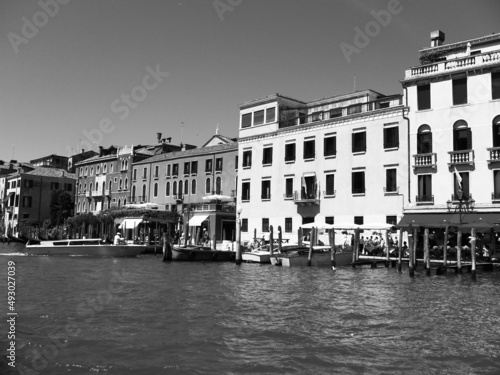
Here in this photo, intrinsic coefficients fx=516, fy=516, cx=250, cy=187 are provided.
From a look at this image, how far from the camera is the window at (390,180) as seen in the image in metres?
29.8

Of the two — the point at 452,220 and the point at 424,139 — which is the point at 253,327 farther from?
the point at 424,139

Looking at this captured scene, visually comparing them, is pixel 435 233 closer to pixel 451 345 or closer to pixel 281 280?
pixel 281 280

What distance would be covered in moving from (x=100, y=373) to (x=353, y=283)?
12834 millimetres

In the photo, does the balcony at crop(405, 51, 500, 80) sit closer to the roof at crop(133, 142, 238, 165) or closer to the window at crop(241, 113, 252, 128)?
the window at crop(241, 113, 252, 128)

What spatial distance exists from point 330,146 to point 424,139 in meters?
6.45

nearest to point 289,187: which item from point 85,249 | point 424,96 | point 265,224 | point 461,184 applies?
point 265,224

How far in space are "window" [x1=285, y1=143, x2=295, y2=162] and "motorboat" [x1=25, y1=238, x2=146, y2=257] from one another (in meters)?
11.6

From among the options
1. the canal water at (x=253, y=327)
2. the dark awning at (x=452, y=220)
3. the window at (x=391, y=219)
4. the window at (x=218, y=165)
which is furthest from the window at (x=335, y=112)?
the canal water at (x=253, y=327)

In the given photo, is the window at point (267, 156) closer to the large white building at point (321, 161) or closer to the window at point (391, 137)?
the large white building at point (321, 161)

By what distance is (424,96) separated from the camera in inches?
1141

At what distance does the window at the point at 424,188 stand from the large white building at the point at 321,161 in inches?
36.7

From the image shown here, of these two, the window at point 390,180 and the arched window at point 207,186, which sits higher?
the arched window at point 207,186

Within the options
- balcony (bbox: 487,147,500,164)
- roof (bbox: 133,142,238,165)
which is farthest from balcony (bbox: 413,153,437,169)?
roof (bbox: 133,142,238,165)

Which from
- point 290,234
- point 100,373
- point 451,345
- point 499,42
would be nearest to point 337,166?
point 290,234
